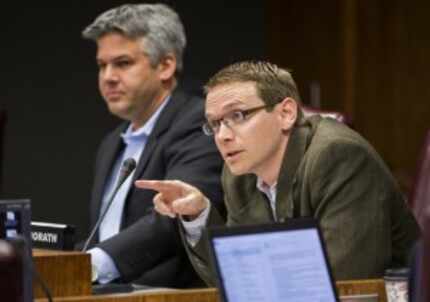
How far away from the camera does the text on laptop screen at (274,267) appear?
87.7 inches

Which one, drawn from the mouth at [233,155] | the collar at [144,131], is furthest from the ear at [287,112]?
the collar at [144,131]

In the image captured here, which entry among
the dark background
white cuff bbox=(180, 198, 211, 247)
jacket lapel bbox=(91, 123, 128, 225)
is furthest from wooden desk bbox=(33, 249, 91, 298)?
the dark background

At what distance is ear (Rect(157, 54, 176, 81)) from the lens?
4.58m

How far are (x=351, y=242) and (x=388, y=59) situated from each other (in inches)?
136

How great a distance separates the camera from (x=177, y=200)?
3248 millimetres

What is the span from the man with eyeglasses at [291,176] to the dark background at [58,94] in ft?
12.1

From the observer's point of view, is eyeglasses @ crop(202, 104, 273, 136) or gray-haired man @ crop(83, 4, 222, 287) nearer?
eyeglasses @ crop(202, 104, 273, 136)

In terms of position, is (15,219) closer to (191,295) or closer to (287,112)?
(191,295)

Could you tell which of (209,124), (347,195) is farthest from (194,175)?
(347,195)

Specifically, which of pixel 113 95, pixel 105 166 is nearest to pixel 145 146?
pixel 105 166

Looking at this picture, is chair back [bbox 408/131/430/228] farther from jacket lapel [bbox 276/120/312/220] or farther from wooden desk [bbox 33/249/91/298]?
wooden desk [bbox 33/249/91/298]

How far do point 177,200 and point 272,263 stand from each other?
3.37ft

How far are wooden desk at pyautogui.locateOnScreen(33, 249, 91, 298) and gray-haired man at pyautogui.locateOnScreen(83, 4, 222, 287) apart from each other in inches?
31.4

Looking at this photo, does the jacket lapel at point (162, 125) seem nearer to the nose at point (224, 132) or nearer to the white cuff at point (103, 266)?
the white cuff at point (103, 266)
